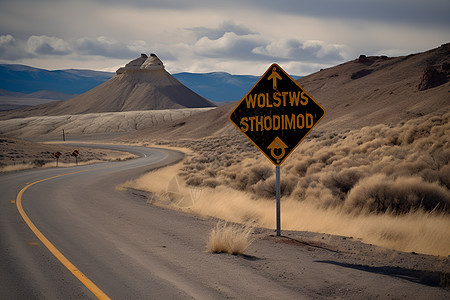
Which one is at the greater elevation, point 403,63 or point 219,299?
point 403,63

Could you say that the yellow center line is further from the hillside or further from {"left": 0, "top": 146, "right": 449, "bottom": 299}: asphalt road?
the hillside

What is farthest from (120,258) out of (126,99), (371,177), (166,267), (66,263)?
(126,99)

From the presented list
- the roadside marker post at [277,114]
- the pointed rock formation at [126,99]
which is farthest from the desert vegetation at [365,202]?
the pointed rock formation at [126,99]

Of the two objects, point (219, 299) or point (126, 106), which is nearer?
point (219, 299)

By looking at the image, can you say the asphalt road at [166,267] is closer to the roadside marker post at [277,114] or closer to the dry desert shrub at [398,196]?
the roadside marker post at [277,114]

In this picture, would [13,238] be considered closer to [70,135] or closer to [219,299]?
[219,299]

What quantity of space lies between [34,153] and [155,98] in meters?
142

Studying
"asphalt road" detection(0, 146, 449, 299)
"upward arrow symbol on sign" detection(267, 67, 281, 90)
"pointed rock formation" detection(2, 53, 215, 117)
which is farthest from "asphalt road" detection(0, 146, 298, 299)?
"pointed rock formation" detection(2, 53, 215, 117)

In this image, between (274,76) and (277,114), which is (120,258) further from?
(274,76)

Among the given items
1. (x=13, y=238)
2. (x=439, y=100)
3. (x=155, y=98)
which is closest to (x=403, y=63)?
(x=439, y=100)

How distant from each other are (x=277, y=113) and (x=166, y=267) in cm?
381

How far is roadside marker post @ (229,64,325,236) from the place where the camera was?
7867mm

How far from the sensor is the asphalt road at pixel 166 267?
16.2 ft

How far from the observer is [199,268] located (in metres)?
5.90
